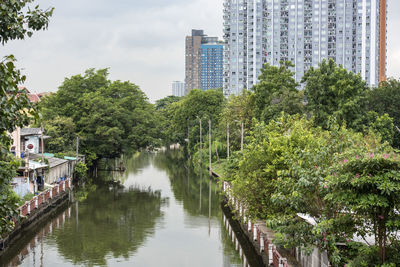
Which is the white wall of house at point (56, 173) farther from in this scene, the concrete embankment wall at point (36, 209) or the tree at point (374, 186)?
the tree at point (374, 186)

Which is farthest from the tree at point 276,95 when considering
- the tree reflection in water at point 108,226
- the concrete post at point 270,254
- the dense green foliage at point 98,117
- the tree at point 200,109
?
the concrete post at point 270,254

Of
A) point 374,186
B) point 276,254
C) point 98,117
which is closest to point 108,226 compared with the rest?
point 276,254

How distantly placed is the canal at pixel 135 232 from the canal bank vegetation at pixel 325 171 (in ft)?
11.8

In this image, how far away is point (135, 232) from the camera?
30953 mm

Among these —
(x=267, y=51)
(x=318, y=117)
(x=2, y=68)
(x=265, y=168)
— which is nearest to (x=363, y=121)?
(x=318, y=117)

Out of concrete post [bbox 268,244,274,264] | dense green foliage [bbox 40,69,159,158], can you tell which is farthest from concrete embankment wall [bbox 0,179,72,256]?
dense green foliage [bbox 40,69,159,158]

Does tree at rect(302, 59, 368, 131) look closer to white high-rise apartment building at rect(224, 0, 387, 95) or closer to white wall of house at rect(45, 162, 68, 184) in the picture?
white wall of house at rect(45, 162, 68, 184)

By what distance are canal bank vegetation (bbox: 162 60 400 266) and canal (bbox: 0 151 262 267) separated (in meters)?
3.60

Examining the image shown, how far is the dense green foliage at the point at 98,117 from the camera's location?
187 ft

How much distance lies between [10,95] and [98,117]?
5101 cm

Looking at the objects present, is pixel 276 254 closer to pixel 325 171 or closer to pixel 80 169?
pixel 325 171

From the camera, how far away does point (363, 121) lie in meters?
47.8

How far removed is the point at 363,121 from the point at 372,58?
86.9 meters

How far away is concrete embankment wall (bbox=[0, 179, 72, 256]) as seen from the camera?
25.6 metres
